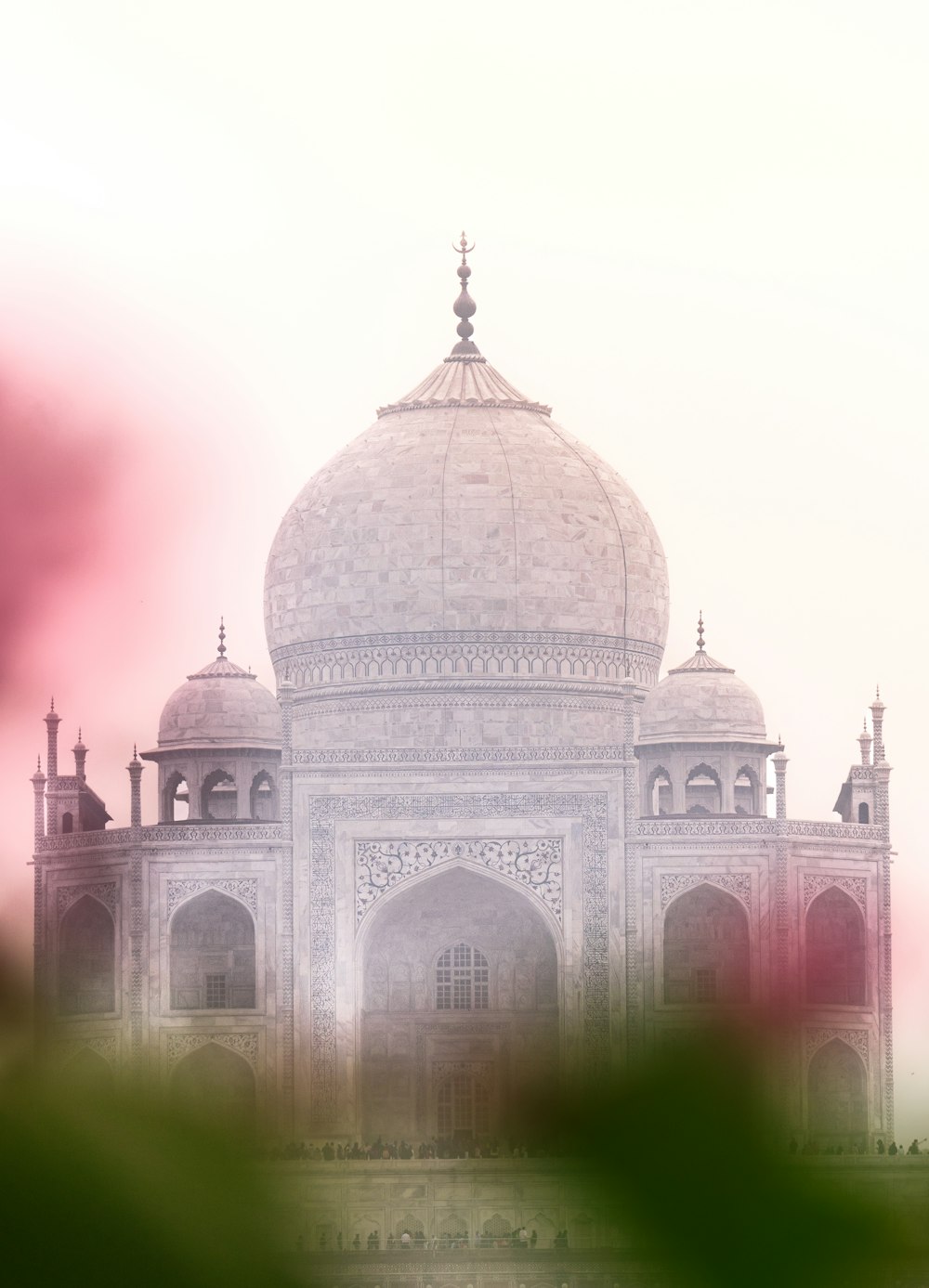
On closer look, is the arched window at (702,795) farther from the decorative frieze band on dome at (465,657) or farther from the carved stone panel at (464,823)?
the carved stone panel at (464,823)

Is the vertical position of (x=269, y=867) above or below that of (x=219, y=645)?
below

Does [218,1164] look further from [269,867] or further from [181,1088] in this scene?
[269,867]

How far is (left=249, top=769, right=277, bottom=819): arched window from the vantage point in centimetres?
4688

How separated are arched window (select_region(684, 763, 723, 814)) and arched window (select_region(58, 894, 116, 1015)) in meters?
8.52

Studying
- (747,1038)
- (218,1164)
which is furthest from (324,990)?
(218,1164)

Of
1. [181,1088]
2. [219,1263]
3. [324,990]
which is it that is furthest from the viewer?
[324,990]

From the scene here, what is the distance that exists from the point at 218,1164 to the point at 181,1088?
10574mm

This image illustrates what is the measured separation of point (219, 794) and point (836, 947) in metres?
9.32

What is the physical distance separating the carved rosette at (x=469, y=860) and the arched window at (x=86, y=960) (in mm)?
3239

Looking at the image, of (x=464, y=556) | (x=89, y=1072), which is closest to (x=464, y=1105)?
(x=464, y=556)

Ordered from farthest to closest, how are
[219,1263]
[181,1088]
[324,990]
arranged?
1. [324,990]
2. [181,1088]
3. [219,1263]

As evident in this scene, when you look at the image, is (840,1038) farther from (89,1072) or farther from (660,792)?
(89,1072)

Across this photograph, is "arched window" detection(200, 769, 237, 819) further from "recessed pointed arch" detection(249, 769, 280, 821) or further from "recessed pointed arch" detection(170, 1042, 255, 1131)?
"recessed pointed arch" detection(170, 1042, 255, 1131)

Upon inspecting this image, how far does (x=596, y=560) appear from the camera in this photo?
45969mm
